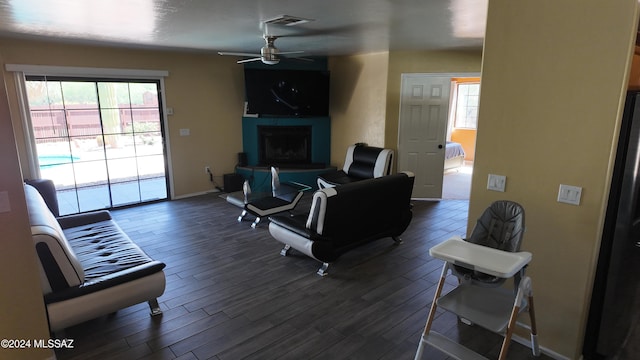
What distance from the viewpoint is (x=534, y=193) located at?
8.29 ft

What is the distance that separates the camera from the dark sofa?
11.9ft

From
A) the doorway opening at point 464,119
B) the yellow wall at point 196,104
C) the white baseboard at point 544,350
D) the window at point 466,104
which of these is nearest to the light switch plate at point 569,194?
the white baseboard at point 544,350

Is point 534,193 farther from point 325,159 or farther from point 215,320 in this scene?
point 325,159

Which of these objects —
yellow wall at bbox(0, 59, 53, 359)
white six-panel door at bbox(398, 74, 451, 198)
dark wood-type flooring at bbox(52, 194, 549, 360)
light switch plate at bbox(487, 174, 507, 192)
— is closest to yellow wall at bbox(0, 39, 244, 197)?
dark wood-type flooring at bbox(52, 194, 549, 360)

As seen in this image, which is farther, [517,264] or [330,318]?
[330,318]

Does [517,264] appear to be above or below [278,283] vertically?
above

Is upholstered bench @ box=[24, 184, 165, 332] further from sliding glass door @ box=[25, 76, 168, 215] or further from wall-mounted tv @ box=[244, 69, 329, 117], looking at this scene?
wall-mounted tv @ box=[244, 69, 329, 117]

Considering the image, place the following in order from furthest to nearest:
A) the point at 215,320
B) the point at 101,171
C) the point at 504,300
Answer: the point at 101,171 → the point at 215,320 → the point at 504,300

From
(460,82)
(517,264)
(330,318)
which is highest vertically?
(460,82)

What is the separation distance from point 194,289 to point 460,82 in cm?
922

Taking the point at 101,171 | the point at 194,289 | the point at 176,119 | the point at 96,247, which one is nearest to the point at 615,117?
the point at 194,289

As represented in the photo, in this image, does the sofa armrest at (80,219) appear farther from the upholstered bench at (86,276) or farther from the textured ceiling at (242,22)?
the textured ceiling at (242,22)

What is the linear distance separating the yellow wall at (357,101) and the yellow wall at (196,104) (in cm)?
185

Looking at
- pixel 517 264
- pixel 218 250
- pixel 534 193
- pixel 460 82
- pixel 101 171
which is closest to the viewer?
pixel 517 264
